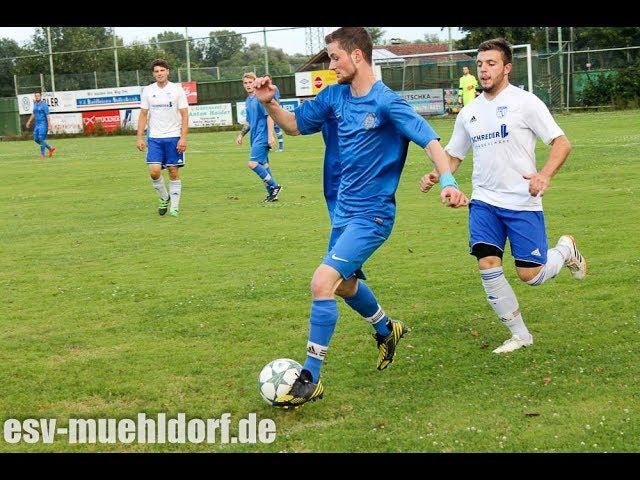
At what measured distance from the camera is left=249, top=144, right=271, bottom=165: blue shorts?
53.5 ft

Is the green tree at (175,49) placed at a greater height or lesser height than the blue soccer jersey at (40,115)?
greater

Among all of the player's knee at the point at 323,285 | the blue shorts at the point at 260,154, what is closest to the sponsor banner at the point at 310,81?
the blue shorts at the point at 260,154

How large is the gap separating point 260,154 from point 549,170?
10.3m

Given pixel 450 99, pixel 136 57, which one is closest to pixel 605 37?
pixel 450 99

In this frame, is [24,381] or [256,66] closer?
[24,381]

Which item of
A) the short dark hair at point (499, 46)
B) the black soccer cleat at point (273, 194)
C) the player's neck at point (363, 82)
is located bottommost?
the black soccer cleat at point (273, 194)

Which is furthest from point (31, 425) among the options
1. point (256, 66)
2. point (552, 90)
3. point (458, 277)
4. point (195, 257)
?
point (256, 66)

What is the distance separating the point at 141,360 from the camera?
22.0 feet

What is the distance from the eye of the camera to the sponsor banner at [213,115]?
45.8 metres

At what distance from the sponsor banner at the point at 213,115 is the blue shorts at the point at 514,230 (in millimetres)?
39736

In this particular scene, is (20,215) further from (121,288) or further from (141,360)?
(141,360)

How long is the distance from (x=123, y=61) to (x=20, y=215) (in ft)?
155

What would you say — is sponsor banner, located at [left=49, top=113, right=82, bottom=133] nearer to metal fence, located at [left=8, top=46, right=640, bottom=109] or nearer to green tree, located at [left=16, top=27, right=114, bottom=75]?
green tree, located at [left=16, top=27, right=114, bottom=75]

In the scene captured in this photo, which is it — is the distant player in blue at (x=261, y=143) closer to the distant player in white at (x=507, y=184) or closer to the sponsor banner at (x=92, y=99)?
the distant player in white at (x=507, y=184)
